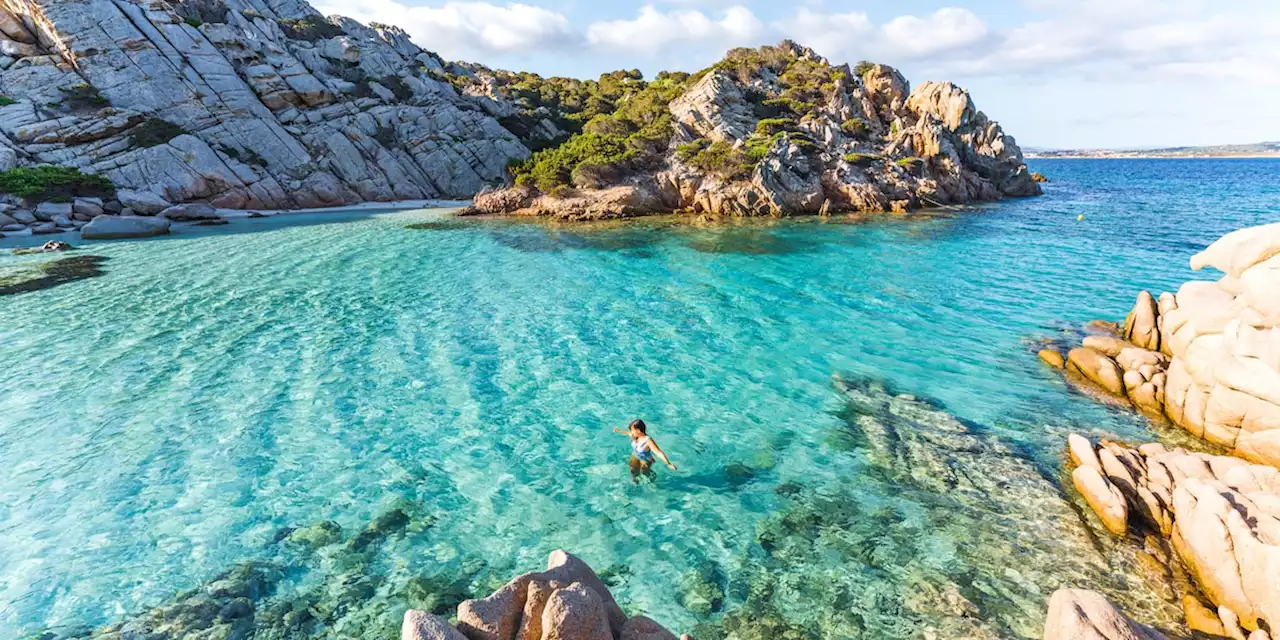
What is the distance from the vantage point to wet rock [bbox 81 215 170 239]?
38.5 metres

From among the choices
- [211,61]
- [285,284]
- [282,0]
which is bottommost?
[285,284]

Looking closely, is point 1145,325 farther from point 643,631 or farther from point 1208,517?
point 643,631

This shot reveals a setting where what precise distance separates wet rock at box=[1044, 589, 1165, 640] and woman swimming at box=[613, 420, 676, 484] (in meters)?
5.75

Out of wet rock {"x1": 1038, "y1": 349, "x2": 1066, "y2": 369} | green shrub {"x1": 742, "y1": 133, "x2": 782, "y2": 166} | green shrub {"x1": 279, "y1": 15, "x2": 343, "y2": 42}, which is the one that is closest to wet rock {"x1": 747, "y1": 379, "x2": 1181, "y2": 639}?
wet rock {"x1": 1038, "y1": 349, "x2": 1066, "y2": 369}

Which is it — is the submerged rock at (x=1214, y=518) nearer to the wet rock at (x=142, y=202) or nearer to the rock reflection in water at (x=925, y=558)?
the rock reflection in water at (x=925, y=558)

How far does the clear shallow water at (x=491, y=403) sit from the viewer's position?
848 cm

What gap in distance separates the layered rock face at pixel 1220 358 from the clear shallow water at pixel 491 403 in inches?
45.3

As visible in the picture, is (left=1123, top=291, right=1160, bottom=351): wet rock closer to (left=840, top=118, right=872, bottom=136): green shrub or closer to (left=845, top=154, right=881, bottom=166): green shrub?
(left=845, top=154, right=881, bottom=166): green shrub

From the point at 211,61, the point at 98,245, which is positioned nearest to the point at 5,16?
the point at 211,61

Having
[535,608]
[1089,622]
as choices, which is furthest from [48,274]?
[1089,622]

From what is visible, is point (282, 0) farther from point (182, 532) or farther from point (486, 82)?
point (182, 532)

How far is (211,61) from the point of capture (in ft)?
189

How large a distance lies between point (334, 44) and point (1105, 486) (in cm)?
8487

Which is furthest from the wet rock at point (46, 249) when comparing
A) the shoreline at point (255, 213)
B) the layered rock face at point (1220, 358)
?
the layered rock face at point (1220, 358)
